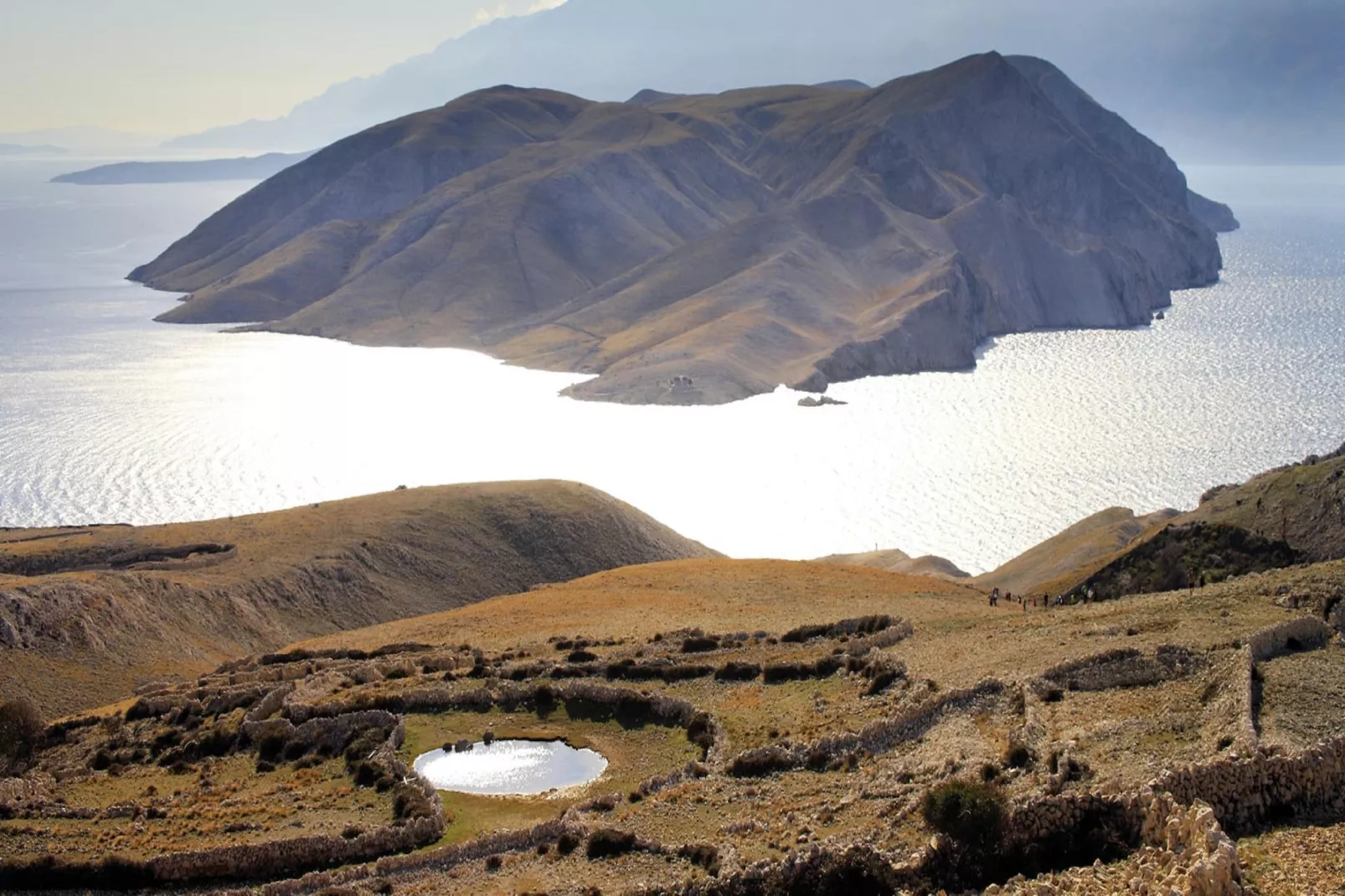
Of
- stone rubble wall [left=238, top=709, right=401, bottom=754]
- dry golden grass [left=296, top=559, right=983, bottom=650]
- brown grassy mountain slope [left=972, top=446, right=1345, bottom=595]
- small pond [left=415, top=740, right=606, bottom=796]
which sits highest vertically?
brown grassy mountain slope [left=972, top=446, right=1345, bottom=595]

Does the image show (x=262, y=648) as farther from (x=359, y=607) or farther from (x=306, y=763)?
(x=306, y=763)

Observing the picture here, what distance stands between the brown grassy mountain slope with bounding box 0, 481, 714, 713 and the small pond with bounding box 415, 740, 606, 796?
27.4 metres

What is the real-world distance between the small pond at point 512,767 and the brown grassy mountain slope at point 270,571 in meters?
27.4

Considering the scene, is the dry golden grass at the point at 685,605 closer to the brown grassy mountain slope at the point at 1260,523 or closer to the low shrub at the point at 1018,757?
the brown grassy mountain slope at the point at 1260,523

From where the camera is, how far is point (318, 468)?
151250 millimetres

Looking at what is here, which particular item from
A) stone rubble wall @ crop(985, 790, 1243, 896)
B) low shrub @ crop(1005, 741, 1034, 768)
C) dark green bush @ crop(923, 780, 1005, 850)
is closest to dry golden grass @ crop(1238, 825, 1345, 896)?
stone rubble wall @ crop(985, 790, 1243, 896)

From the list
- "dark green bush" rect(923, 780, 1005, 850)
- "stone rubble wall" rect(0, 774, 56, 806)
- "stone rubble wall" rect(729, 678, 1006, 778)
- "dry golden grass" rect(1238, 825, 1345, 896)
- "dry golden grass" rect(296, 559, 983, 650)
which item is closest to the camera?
"dry golden grass" rect(1238, 825, 1345, 896)

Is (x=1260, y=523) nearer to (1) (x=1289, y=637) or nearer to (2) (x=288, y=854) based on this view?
(1) (x=1289, y=637)

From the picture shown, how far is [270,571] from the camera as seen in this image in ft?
264

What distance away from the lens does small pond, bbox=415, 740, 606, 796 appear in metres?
38.4

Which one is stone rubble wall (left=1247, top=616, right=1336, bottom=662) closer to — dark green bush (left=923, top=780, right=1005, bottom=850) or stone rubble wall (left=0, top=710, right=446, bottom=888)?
dark green bush (left=923, top=780, right=1005, bottom=850)

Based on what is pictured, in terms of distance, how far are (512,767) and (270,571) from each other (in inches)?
1755

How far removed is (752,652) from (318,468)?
110 m

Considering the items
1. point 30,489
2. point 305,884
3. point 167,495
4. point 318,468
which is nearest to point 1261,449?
point 318,468
